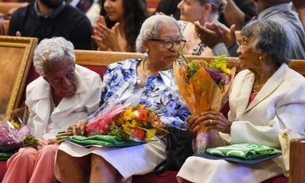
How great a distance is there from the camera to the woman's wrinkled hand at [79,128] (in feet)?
16.1

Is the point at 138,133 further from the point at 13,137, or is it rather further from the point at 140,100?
the point at 13,137

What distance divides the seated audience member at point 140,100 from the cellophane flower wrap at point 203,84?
0.76ft

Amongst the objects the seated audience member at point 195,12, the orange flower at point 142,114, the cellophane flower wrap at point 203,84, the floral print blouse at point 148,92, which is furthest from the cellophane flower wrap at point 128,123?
the seated audience member at point 195,12

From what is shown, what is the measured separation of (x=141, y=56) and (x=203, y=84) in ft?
2.82

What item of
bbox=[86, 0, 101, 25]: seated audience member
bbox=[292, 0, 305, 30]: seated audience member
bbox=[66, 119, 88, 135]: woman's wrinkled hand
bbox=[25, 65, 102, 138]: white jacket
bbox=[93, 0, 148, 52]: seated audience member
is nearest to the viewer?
bbox=[66, 119, 88, 135]: woman's wrinkled hand

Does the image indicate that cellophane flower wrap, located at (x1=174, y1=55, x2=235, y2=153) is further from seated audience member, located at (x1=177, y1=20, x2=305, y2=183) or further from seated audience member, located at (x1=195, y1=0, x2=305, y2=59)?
seated audience member, located at (x1=195, y1=0, x2=305, y2=59)

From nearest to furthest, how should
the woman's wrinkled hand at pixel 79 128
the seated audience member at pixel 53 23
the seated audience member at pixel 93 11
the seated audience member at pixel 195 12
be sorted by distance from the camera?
1. the woman's wrinkled hand at pixel 79 128
2. the seated audience member at pixel 195 12
3. the seated audience member at pixel 53 23
4. the seated audience member at pixel 93 11

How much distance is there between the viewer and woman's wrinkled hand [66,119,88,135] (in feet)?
16.1

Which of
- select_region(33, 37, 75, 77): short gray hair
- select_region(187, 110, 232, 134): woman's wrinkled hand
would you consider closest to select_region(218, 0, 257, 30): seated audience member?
select_region(33, 37, 75, 77): short gray hair

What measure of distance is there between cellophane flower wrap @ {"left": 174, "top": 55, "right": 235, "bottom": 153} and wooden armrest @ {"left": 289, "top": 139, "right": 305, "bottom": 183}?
64 centimetres

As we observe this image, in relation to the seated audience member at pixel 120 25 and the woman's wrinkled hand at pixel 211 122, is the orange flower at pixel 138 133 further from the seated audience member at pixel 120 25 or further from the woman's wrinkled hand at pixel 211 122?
the seated audience member at pixel 120 25

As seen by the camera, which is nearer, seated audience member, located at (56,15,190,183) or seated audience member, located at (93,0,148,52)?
seated audience member, located at (56,15,190,183)

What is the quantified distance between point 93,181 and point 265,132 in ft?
2.76

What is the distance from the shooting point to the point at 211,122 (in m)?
4.67
